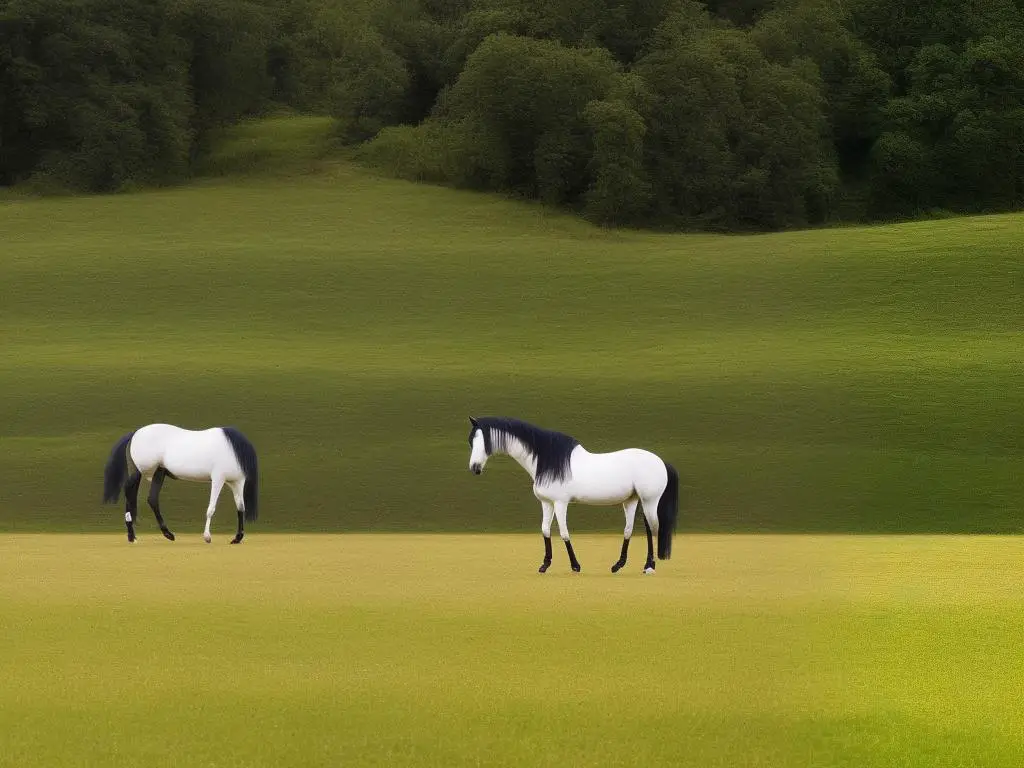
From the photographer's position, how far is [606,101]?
6056 centimetres

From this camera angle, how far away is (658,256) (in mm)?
52375

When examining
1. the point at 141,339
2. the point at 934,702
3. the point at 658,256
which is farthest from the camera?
the point at 658,256

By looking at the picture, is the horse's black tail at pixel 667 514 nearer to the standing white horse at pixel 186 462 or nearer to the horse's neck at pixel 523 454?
the horse's neck at pixel 523 454

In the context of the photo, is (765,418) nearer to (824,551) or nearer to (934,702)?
(824,551)

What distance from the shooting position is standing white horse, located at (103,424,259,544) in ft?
71.6

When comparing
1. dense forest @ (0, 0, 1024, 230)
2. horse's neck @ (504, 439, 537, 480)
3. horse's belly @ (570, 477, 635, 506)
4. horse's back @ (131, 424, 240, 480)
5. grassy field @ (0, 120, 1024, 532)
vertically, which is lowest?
grassy field @ (0, 120, 1024, 532)

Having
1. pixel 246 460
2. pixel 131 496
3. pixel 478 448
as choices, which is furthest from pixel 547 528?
pixel 131 496

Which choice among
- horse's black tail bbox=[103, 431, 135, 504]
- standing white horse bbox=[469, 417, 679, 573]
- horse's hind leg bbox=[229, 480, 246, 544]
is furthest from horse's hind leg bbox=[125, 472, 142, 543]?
standing white horse bbox=[469, 417, 679, 573]

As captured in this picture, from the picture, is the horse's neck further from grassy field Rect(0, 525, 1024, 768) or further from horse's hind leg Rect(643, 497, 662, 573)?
horse's hind leg Rect(643, 497, 662, 573)

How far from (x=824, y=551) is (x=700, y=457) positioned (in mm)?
9461

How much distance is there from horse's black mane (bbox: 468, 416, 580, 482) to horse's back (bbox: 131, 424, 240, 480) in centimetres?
661

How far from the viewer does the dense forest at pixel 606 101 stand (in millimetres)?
62438

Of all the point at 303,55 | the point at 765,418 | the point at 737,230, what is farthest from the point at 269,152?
the point at 765,418

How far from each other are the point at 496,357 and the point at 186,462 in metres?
19.4
